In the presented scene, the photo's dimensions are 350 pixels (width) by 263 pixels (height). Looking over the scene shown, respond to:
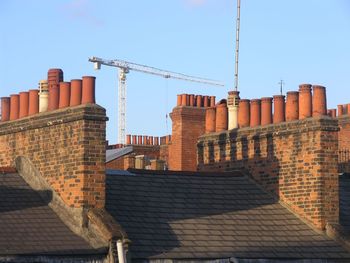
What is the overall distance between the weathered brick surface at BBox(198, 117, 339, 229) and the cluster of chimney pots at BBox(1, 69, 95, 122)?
18.3 feet

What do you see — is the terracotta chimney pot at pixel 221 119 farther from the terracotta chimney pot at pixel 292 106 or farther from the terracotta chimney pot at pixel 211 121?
the terracotta chimney pot at pixel 292 106

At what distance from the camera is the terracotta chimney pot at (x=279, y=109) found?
85.1 ft

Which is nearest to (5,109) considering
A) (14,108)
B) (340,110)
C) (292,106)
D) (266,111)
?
(14,108)

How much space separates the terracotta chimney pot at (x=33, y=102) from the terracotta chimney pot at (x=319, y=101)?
6566 millimetres

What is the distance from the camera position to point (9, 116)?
975 inches

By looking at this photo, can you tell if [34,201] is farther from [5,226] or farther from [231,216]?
[231,216]

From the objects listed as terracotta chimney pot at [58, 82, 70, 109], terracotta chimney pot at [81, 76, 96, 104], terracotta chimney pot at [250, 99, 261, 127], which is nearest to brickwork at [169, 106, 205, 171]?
terracotta chimney pot at [250, 99, 261, 127]

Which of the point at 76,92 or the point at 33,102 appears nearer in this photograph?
the point at 76,92

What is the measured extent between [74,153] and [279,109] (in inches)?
249

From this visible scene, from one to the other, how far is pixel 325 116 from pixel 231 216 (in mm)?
3424

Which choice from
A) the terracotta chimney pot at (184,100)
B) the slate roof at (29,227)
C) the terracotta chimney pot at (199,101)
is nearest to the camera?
the slate roof at (29,227)

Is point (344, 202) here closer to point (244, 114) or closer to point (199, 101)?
point (244, 114)

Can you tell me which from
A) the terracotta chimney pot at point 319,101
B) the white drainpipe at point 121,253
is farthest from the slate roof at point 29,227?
the terracotta chimney pot at point 319,101

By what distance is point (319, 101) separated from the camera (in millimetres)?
25141
